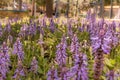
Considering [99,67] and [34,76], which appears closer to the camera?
[99,67]

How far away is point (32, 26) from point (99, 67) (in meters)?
5.10

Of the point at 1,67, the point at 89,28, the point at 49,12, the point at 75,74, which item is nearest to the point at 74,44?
the point at 1,67

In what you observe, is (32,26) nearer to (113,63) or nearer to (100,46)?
(113,63)

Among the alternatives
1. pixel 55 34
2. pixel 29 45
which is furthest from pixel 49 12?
pixel 29 45

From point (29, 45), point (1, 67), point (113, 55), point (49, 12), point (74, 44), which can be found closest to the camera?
point (1, 67)

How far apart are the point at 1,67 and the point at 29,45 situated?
257 centimetres

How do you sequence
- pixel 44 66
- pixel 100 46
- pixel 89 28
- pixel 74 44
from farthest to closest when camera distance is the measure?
pixel 89 28 < pixel 44 66 < pixel 74 44 < pixel 100 46

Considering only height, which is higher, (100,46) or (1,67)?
(100,46)

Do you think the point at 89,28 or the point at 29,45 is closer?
the point at 29,45

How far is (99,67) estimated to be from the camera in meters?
3.10

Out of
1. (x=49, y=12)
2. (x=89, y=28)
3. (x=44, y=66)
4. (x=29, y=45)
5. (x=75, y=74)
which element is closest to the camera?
(x=75, y=74)

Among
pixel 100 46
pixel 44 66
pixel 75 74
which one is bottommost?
pixel 44 66

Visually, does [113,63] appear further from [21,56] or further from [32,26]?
[32,26]

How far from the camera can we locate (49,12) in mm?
19922
